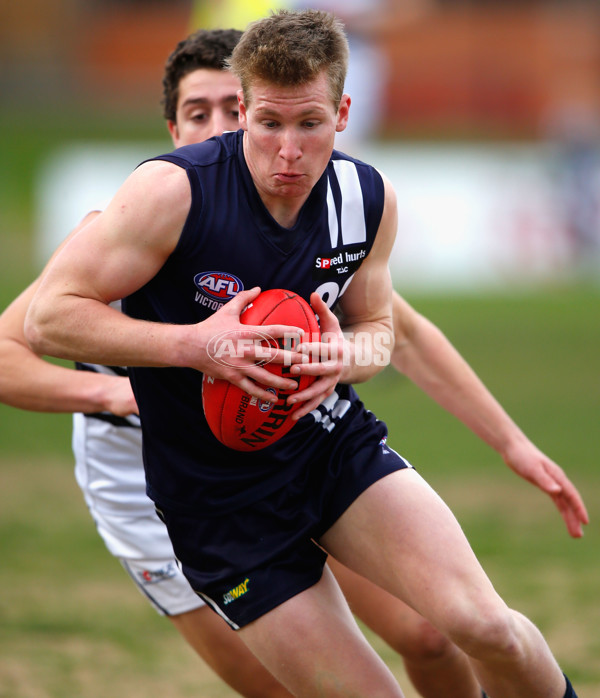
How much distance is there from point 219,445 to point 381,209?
99 cm

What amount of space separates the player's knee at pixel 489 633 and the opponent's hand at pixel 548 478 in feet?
3.39

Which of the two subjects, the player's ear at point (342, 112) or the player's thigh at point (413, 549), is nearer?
the player's thigh at point (413, 549)

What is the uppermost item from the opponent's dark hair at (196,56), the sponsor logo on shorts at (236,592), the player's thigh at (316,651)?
the opponent's dark hair at (196,56)

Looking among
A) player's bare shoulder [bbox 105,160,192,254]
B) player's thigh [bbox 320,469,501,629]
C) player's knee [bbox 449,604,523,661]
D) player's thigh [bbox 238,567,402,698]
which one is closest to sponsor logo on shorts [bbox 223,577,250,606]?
player's thigh [bbox 238,567,402,698]

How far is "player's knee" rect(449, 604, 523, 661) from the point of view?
119 inches

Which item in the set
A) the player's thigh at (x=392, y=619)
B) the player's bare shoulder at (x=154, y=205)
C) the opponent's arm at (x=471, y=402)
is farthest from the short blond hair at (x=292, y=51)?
the player's thigh at (x=392, y=619)

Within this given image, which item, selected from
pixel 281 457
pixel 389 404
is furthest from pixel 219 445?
pixel 389 404

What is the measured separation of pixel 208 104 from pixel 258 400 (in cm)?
170

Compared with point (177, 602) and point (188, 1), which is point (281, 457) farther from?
point (188, 1)

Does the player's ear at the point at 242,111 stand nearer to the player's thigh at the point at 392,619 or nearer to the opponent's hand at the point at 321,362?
the opponent's hand at the point at 321,362

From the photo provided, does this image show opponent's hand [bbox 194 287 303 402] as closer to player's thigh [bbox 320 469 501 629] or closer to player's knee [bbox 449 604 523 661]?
player's thigh [bbox 320 469 501 629]

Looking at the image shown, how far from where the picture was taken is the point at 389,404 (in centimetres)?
1179

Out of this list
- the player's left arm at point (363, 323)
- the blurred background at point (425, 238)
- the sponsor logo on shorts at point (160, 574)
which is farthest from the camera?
the blurred background at point (425, 238)

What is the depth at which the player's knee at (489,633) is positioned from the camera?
9.94 feet
